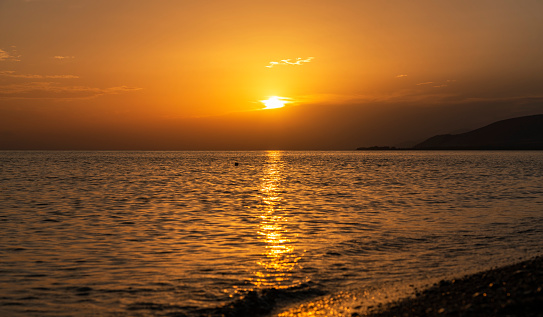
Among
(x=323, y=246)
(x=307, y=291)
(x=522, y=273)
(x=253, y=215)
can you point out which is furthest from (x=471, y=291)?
(x=253, y=215)

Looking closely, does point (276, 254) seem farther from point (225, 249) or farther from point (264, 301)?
point (264, 301)

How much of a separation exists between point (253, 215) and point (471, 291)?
20.7 metres

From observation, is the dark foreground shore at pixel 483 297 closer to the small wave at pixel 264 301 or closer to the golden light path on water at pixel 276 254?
the small wave at pixel 264 301

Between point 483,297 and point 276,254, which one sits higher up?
point 483,297

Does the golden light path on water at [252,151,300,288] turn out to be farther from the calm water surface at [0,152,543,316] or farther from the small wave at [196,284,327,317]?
the small wave at [196,284,327,317]

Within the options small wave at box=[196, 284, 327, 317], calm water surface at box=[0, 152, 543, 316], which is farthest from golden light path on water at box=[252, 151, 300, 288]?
small wave at box=[196, 284, 327, 317]

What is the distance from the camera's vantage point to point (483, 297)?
1056 cm

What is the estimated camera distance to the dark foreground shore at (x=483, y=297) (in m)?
9.42

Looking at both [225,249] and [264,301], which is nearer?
[264,301]

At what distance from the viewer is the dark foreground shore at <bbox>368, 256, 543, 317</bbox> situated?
30.9ft

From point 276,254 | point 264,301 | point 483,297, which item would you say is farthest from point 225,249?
point 483,297

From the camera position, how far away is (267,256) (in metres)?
18.3

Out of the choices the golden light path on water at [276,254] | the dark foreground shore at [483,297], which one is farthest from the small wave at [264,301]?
the dark foreground shore at [483,297]

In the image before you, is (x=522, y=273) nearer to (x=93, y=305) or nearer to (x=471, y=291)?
(x=471, y=291)
